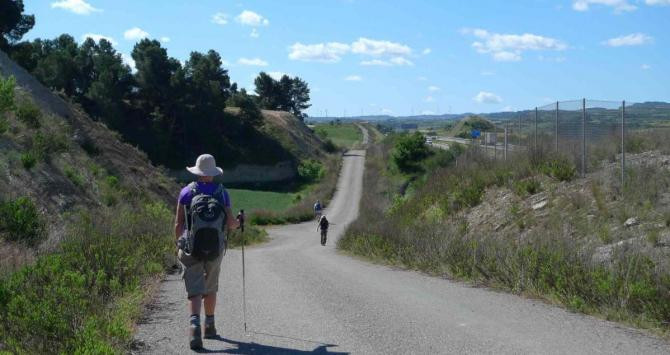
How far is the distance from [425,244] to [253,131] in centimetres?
8534

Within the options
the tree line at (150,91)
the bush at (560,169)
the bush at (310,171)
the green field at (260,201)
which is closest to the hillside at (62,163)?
the bush at (560,169)

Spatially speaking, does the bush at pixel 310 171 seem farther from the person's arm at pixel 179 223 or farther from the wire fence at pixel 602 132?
the person's arm at pixel 179 223

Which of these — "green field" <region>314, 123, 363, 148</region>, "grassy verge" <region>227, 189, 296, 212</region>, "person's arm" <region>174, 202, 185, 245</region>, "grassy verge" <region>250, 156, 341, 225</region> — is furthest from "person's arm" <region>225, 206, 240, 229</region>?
"green field" <region>314, 123, 363, 148</region>

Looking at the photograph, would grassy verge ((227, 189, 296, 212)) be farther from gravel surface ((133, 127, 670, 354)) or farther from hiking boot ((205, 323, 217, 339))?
hiking boot ((205, 323, 217, 339))

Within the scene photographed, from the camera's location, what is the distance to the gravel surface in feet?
22.9

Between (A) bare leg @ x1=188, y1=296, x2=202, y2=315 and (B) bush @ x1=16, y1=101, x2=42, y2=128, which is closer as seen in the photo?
(A) bare leg @ x1=188, y1=296, x2=202, y2=315

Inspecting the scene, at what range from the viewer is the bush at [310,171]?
9550cm

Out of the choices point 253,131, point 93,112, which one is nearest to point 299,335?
point 93,112

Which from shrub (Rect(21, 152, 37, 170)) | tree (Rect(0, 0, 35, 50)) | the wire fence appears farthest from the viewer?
tree (Rect(0, 0, 35, 50))

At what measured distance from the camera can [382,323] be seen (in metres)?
8.00

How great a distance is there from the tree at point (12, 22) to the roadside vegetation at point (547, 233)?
1662 inches

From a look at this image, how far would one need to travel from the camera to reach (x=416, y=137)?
78812mm

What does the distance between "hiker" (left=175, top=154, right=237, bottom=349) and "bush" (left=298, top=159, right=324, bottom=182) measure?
8685 centimetres

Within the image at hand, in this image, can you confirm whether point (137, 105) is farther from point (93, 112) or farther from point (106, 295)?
point (106, 295)
